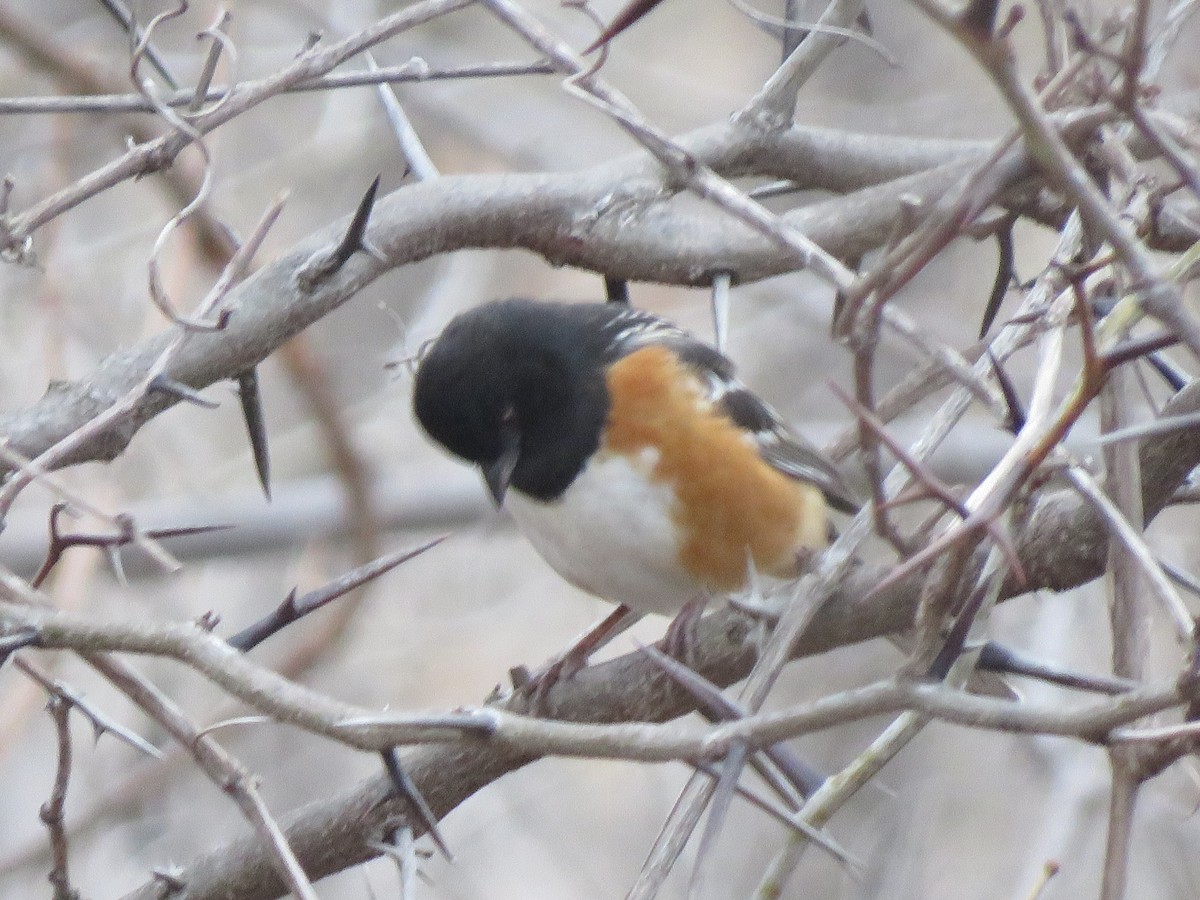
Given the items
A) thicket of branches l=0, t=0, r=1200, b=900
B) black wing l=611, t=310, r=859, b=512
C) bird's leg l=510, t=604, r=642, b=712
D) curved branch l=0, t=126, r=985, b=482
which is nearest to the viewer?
thicket of branches l=0, t=0, r=1200, b=900

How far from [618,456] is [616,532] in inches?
6.8

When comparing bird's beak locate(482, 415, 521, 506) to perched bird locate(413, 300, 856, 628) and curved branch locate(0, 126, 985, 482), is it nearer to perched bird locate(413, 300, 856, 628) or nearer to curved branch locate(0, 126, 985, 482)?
perched bird locate(413, 300, 856, 628)

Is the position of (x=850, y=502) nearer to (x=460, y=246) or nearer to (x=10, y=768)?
(x=460, y=246)

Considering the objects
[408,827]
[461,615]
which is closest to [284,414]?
[461,615]

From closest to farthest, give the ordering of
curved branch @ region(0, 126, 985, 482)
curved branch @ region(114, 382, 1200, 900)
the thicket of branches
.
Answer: the thicket of branches → curved branch @ region(114, 382, 1200, 900) → curved branch @ region(0, 126, 985, 482)

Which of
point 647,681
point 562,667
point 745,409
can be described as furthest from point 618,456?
point 647,681

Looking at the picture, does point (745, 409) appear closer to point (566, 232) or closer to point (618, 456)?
point (618, 456)

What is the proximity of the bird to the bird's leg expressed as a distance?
0.18 m

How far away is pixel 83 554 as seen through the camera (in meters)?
4.14

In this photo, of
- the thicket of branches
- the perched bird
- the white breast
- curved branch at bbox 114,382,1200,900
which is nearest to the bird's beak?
the perched bird

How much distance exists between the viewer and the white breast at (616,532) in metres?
3.16

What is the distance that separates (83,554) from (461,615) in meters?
3.56

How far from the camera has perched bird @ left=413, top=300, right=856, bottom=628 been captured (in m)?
3.16

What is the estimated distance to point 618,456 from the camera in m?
3.23
